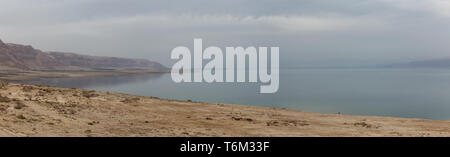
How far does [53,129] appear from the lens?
17391 millimetres

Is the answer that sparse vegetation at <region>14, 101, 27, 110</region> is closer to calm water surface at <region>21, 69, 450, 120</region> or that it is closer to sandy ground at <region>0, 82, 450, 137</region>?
sandy ground at <region>0, 82, 450, 137</region>

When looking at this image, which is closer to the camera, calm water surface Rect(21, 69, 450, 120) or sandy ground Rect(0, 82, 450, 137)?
sandy ground Rect(0, 82, 450, 137)

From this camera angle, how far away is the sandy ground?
715 inches

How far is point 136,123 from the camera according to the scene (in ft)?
71.7

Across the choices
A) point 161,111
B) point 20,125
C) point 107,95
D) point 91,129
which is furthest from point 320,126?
point 107,95

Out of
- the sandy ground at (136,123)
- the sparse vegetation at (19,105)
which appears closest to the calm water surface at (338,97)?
the sandy ground at (136,123)

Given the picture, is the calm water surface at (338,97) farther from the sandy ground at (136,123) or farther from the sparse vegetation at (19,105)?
the sparse vegetation at (19,105)

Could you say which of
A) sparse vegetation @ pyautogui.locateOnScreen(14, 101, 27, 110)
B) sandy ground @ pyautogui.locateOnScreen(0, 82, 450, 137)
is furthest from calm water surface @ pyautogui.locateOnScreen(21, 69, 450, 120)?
sparse vegetation @ pyautogui.locateOnScreen(14, 101, 27, 110)

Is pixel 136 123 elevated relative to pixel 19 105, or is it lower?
lower

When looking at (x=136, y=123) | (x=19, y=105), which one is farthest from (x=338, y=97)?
(x=19, y=105)

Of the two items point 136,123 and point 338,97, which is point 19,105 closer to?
point 136,123

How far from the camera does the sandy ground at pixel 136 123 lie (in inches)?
715
